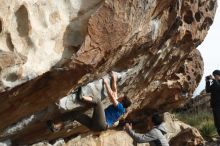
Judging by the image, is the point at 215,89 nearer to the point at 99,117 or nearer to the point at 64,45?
the point at 99,117

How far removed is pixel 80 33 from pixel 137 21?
1375 mm

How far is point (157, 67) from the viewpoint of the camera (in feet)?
50.6

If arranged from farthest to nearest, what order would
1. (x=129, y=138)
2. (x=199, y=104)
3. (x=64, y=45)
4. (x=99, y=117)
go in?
(x=199, y=104), (x=129, y=138), (x=99, y=117), (x=64, y=45)

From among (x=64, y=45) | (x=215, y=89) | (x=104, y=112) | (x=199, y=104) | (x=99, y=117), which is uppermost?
(x=199, y=104)

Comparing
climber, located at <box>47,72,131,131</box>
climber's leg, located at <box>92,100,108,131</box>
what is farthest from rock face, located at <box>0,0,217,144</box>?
climber's leg, located at <box>92,100,108,131</box>

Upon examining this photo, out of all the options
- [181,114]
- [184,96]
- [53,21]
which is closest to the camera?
[53,21]

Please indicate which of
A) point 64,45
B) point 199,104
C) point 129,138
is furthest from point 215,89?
point 199,104

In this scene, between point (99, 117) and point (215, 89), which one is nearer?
point (99, 117)

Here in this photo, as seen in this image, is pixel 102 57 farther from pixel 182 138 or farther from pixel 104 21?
pixel 182 138

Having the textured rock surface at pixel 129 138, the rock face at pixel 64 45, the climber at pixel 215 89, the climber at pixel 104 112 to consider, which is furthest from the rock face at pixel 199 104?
the climber at pixel 104 112

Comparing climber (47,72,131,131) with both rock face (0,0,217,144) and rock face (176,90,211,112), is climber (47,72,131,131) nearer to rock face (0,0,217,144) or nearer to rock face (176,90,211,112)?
rock face (0,0,217,144)

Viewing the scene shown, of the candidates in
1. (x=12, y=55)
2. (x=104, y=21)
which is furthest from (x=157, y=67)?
(x=12, y=55)

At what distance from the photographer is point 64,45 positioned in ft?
33.0

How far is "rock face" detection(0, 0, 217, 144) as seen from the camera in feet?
30.6
